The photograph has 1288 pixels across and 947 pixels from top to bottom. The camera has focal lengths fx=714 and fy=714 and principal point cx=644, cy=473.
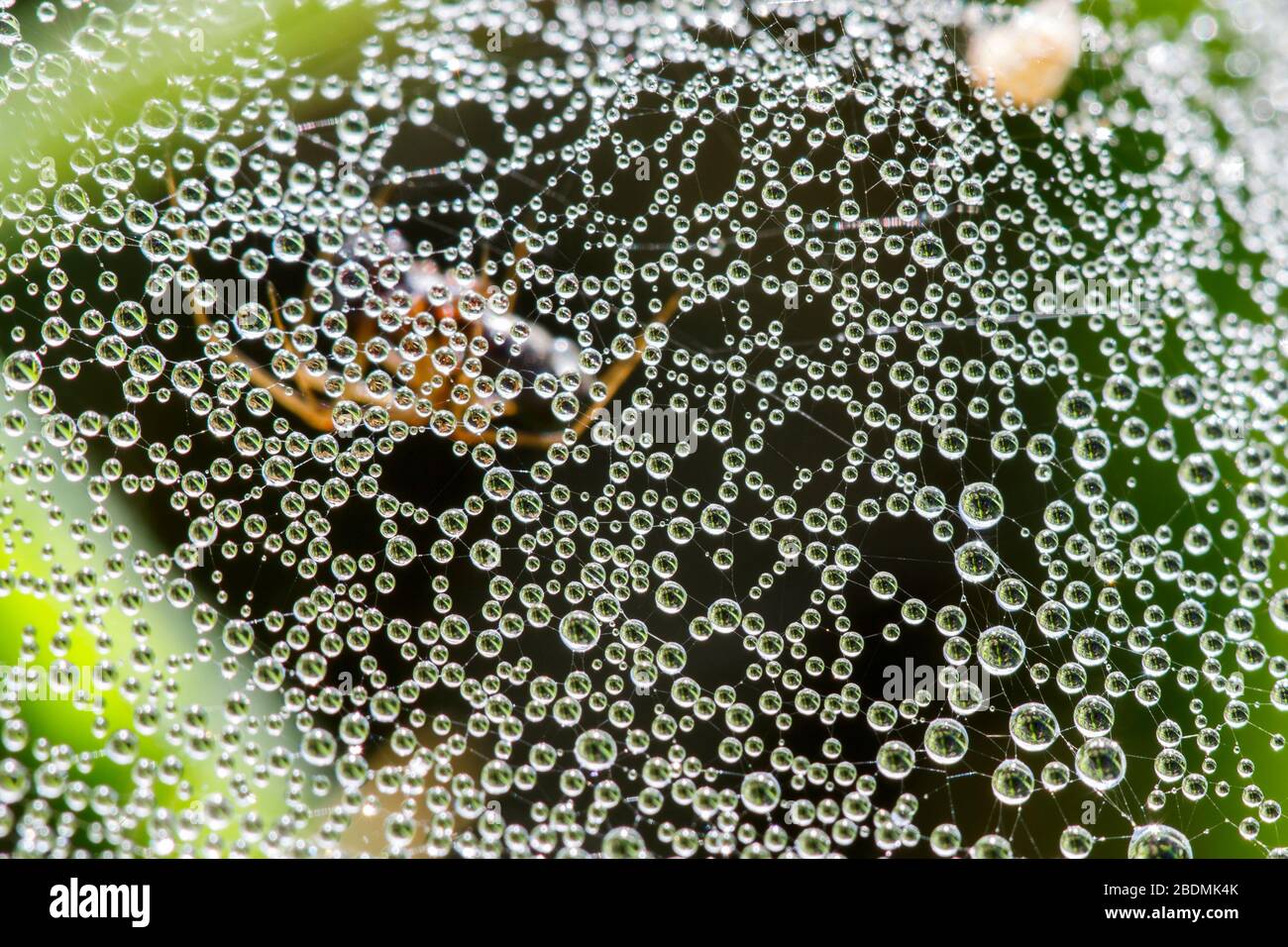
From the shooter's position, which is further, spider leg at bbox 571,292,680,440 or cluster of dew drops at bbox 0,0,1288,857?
spider leg at bbox 571,292,680,440

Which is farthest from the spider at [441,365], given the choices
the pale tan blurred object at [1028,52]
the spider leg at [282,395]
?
the pale tan blurred object at [1028,52]

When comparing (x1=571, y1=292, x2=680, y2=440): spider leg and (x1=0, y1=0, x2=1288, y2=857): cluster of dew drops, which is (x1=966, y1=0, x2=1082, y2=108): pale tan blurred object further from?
(x1=571, y1=292, x2=680, y2=440): spider leg

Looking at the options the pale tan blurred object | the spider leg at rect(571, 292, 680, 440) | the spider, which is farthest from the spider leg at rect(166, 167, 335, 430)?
the pale tan blurred object

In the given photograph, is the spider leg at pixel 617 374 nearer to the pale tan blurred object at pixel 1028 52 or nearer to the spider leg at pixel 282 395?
the spider leg at pixel 282 395

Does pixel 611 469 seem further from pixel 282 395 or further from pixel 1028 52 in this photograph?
pixel 1028 52

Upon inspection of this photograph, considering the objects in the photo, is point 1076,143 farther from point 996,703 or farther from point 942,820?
point 942,820

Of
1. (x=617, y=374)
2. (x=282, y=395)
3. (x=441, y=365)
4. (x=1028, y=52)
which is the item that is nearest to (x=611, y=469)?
(x=617, y=374)

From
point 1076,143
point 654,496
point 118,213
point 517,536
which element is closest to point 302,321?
point 118,213
